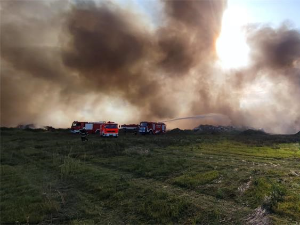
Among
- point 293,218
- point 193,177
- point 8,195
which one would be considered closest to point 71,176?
point 8,195

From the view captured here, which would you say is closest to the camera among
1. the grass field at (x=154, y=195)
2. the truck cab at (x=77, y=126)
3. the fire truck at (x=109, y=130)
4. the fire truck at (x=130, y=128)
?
the grass field at (x=154, y=195)

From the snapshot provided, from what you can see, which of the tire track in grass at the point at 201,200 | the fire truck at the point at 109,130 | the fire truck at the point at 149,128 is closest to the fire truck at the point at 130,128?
the fire truck at the point at 149,128

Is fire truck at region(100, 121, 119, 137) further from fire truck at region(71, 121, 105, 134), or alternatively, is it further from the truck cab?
the truck cab

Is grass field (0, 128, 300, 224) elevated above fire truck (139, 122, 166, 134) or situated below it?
below

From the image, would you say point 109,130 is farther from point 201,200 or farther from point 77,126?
point 201,200

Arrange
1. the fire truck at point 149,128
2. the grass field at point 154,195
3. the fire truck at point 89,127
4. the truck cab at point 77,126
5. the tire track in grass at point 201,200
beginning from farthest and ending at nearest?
the truck cab at point 77,126 < the fire truck at point 89,127 < the fire truck at point 149,128 < the grass field at point 154,195 < the tire track in grass at point 201,200

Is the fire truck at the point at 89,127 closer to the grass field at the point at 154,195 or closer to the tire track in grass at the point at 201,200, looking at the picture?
the grass field at the point at 154,195

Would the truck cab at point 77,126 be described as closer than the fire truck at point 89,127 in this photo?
No

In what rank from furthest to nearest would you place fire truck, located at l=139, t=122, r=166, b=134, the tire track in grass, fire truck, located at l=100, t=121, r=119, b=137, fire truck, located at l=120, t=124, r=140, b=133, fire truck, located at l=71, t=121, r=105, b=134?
fire truck, located at l=120, t=124, r=140, b=133 < fire truck, located at l=71, t=121, r=105, b=134 < fire truck, located at l=139, t=122, r=166, b=134 < fire truck, located at l=100, t=121, r=119, b=137 < the tire track in grass

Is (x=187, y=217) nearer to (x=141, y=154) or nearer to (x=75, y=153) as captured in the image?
(x=141, y=154)

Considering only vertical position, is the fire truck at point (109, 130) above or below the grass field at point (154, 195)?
above

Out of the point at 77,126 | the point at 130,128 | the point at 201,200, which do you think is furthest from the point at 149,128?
the point at 201,200

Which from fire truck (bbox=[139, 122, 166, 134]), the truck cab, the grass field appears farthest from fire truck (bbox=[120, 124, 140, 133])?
the grass field

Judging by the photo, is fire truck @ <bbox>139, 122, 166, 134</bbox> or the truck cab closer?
fire truck @ <bbox>139, 122, 166, 134</bbox>
